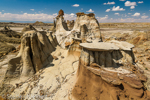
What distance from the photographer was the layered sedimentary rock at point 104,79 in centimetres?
402

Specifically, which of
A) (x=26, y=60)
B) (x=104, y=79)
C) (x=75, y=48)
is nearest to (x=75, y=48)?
(x=75, y=48)

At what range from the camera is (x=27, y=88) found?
5.89m

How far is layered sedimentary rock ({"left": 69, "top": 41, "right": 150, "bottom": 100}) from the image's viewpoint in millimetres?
4016

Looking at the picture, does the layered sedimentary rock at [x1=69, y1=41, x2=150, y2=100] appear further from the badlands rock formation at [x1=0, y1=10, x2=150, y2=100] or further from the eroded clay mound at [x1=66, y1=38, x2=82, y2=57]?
the eroded clay mound at [x1=66, y1=38, x2=82, y2=57]

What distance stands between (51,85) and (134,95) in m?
5.16

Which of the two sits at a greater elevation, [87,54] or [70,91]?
[87,54]

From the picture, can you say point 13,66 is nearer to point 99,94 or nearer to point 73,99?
point 73,99

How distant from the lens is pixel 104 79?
426cm

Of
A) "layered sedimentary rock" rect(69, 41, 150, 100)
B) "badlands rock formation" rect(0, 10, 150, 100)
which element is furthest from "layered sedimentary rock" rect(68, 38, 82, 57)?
"layered sedimentary rock" rect(69, 41, 150, 100)

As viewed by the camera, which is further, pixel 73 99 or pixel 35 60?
pixel 35 60

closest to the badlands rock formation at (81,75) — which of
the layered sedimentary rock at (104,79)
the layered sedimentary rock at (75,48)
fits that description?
the layered sedimentary rock at (104,79)

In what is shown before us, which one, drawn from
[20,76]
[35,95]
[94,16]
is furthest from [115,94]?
[94,16]

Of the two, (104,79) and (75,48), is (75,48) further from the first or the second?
(104,79)

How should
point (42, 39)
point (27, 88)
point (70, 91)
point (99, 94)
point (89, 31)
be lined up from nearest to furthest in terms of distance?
point (99, 94) < point (70, 91) < point (27, 88) < point (42, 39) < point (89, 31)
